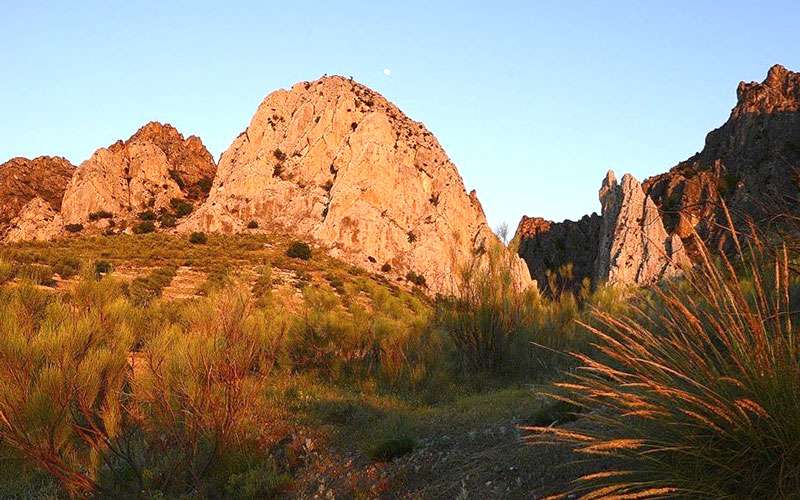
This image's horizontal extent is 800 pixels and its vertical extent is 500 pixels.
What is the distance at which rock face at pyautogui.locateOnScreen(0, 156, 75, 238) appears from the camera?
56.5 m

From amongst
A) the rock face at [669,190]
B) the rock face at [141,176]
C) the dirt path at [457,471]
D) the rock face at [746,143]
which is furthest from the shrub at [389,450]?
the rock face at [141,176]

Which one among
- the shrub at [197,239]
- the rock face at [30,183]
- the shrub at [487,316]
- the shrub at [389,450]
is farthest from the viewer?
the rock face at [30,183]

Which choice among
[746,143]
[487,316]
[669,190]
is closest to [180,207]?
[669,190]

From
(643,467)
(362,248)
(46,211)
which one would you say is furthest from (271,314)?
(46,211)

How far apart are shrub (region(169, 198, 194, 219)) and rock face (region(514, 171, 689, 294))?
110 ft

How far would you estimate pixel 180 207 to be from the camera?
194 feet

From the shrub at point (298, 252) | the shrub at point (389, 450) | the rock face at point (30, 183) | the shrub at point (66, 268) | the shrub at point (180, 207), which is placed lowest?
the shrub at point (389, 450)

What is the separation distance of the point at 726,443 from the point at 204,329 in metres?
6.84

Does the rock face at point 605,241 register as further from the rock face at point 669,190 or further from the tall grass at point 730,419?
the tall grass at point 730,419

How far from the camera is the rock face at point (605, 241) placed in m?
42.5

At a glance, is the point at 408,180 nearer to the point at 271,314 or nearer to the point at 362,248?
the point at 362,248

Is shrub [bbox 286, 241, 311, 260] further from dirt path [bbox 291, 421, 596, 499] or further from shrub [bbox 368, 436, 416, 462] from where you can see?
shrub [bbox 368, 436, 416, 462]

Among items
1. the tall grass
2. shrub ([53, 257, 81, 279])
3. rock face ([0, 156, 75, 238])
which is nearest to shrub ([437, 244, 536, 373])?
the tall grass

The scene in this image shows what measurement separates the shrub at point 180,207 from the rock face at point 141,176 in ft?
1.74
